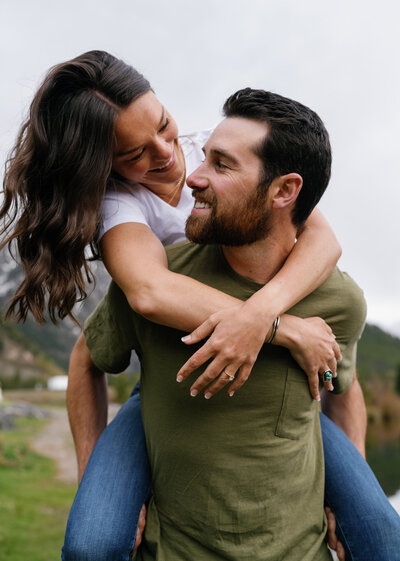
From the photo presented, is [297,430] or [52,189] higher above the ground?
[52,189]

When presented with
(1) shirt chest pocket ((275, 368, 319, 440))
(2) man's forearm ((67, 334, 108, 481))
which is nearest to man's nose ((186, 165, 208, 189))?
(1) shirt chest pocket ((275, 368, 319, 440))

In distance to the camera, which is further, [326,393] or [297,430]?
[326,393]

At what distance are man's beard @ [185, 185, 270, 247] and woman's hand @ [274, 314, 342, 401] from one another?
326 millimetres

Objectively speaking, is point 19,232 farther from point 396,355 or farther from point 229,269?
point 396,355

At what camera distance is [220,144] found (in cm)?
210

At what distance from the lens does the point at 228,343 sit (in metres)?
1.86

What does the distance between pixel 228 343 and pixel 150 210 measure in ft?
2.81

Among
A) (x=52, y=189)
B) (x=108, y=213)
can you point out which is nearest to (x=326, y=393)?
(x=108, y=213)

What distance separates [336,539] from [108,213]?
1534 millimetres

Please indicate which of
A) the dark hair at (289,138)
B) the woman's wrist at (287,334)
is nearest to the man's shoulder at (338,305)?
the woman's wrist at (287,334)

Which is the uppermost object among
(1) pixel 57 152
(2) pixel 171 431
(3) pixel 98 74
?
(3) pixel 98 74

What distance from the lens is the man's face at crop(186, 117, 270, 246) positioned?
2.06 meters

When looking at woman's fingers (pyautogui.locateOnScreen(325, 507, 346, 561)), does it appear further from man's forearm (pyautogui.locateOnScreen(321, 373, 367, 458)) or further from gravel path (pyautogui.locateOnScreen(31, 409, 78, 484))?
gravel path (pyautogui.locateOnScreen(31, 409, 78, 484))

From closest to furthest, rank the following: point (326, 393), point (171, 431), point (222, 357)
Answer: point (222, 357)
point (171, 431)
point (326, 393)
